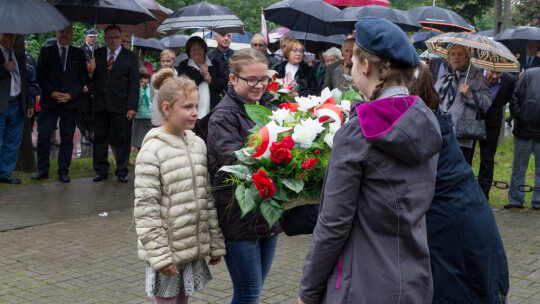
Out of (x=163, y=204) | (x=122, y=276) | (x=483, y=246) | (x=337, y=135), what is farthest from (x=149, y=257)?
(x=122, y=276)

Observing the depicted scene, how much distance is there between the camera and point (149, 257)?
3633 mm

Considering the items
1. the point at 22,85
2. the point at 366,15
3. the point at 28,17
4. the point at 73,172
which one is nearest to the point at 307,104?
the point at 28,17

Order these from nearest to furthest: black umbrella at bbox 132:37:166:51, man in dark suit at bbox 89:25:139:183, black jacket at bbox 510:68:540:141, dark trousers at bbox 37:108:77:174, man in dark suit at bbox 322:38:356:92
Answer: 1. man in dark suit at bbox 322:38:356:92
2. black jacket at bbox 510:68:540:141
3. dark trousers at bbox 37:108:77:174
4. man in dark suit at bbox 89:25:139:183
5. black umbrella at bbox 132:37:166:51

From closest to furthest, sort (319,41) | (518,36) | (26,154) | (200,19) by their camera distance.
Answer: (200,19) < (26,154) < (319,41) < (518,36)

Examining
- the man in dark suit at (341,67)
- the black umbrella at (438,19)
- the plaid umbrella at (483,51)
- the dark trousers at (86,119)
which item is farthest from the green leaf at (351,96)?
the dark trousers at (86,119)

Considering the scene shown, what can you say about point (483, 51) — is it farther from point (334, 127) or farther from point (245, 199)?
point (245, 199)

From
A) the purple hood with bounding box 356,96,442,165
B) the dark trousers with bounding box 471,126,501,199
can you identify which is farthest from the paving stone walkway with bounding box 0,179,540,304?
the purple hood with bounding box 356,96,442,165

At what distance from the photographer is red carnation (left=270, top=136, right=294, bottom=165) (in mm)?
3147

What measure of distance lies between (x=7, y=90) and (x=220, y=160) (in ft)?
23.5

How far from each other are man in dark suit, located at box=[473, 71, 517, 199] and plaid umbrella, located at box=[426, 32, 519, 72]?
0.87m

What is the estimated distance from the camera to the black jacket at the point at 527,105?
9.45 m

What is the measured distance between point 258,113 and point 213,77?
6.62 metres

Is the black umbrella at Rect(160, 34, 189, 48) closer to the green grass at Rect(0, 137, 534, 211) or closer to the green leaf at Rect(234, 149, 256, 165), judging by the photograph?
the green grass at Rect(0, 137, 534, 211)

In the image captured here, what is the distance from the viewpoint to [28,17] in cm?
879
